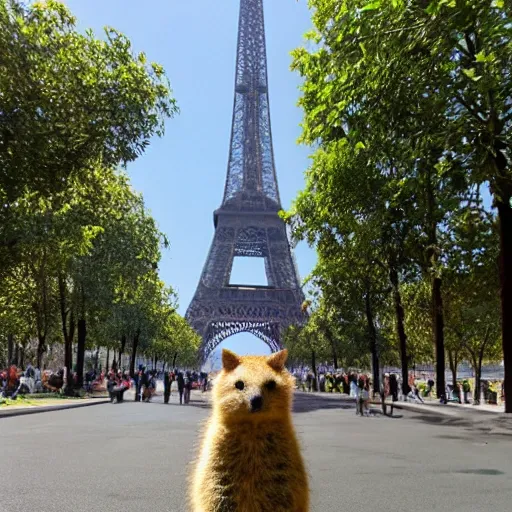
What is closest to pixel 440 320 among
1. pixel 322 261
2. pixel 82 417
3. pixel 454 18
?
pixel 322 261

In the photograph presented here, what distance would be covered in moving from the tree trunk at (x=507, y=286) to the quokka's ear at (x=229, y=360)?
15323mm

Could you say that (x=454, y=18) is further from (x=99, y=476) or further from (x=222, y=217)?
Result: (x=222, y=217)

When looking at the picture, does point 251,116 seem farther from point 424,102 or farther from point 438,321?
point 424,102

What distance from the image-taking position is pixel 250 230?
8325 cm

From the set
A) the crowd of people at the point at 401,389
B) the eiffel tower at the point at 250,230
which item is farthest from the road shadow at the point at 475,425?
the eiffel tower at the point at 250,230

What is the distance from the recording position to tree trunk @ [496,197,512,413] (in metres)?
16.5

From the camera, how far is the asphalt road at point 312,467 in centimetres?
652

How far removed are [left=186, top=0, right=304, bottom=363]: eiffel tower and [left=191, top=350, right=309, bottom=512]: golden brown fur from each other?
75.3 metres

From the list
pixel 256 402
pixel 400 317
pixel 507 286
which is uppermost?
pixel 400 317

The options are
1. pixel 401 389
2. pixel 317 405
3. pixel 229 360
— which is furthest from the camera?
pixel 401 389

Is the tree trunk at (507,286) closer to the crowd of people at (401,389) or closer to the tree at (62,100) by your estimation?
the crowd of people at (401,389)

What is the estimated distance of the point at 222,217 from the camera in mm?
80562

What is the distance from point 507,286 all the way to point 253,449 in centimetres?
1552

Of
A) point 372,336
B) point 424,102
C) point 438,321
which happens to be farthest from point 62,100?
point 372,336
